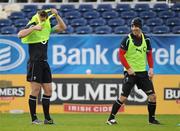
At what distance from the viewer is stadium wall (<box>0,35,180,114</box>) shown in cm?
1570

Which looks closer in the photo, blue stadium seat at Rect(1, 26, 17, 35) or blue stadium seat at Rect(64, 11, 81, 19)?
blue stadium seat at Rect(1, 26, 17, 35)

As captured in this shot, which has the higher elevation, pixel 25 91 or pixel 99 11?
pixel 99 11

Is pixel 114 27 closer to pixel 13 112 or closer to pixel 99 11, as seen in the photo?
pixel 99 11

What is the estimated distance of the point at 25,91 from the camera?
1586 cm

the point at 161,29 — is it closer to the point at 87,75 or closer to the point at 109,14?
the point at 109,14

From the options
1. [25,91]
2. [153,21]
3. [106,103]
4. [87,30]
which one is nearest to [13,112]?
[25,91]

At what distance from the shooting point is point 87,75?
52.2ft

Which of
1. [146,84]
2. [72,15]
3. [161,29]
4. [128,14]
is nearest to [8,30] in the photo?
[72,15]

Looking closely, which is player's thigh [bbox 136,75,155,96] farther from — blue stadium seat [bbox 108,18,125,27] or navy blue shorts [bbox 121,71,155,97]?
blue stadium seat [bbox 108,18,125,27]

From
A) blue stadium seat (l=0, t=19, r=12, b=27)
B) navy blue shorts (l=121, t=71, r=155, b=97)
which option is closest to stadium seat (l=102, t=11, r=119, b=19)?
blue stadium seat (l=0, t=19, r=12, b=27)

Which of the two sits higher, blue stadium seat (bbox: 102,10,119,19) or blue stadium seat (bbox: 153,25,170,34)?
blue stadium seat (bbox: 102,10,119,19)

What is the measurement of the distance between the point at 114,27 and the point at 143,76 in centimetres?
906

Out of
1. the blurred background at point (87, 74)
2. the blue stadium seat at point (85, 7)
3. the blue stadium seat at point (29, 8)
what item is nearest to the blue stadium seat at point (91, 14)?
the blue stadium seat at point (85, 7)

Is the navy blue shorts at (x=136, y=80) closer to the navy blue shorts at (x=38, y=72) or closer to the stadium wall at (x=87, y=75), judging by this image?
the navy blue shorts at (x=38, y=72)
